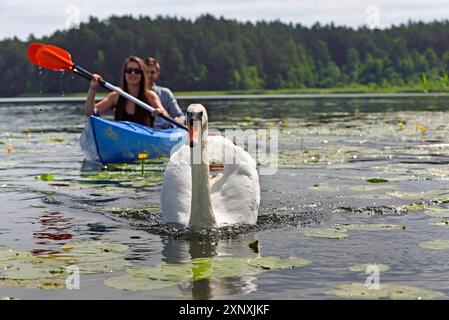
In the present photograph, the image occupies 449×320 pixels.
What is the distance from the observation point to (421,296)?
196 inches

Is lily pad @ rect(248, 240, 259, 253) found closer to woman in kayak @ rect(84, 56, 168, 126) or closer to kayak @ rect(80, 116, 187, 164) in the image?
woman in kayak @ rect(84, 56, 168, 126)

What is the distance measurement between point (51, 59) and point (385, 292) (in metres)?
8.66

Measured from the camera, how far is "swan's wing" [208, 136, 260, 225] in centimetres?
716

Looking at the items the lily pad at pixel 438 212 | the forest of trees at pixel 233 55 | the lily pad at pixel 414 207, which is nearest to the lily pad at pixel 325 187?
the lily pad at pixel 414 207

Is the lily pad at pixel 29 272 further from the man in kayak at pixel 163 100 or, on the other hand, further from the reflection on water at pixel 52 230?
the man in kayak at pixel 163 100

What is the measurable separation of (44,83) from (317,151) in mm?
83778

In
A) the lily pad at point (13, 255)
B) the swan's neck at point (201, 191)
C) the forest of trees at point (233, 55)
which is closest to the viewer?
the lily pad at point (13, 255)

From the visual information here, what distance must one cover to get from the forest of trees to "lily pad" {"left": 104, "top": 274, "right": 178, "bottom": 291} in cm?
8230

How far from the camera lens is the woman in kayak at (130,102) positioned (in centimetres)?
1277

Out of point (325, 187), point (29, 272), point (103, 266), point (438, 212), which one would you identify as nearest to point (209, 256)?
point (103, 266)

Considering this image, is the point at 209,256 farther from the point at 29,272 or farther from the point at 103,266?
the point at 29,272

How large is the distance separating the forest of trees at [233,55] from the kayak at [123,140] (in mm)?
74487
